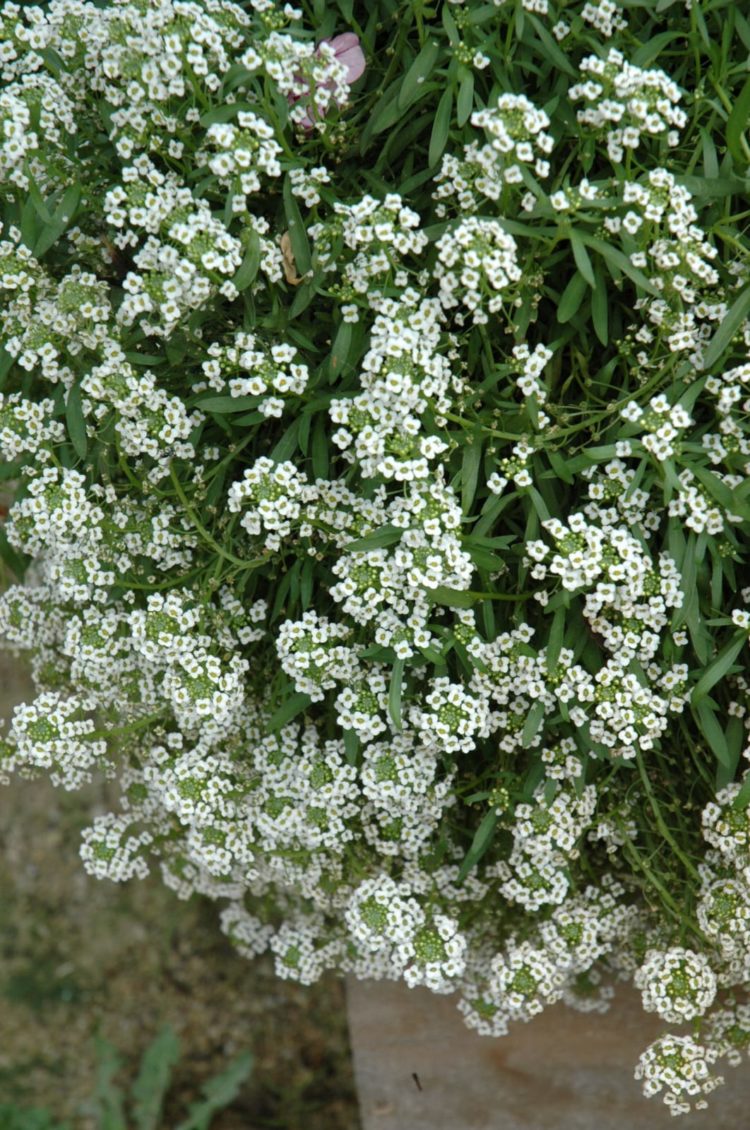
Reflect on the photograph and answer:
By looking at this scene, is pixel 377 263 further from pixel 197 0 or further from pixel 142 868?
pixel 142 868

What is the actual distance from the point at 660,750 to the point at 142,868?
1041 millimetres

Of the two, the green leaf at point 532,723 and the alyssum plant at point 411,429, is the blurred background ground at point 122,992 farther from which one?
the green leaf at point 532,723

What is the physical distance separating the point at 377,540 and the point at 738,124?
839mm

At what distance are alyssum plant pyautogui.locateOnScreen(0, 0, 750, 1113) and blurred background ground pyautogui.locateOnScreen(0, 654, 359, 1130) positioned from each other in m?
1.27

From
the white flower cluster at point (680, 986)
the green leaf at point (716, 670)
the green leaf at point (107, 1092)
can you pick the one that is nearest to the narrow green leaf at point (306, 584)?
the green leaf at point (716, 670)

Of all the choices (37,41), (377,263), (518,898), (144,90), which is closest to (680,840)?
(518,898)

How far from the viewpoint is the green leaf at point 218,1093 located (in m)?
3.02

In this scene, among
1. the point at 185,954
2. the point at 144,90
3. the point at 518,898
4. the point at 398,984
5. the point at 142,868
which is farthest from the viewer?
the point at 185,954

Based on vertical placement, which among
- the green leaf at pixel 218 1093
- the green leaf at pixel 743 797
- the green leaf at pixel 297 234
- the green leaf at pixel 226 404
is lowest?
the green leaf at pixel 218 1093

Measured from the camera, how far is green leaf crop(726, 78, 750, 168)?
1758 millimetres

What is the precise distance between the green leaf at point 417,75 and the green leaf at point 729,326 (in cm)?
59

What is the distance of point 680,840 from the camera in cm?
220

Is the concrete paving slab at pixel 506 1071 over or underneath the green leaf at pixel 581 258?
underneath

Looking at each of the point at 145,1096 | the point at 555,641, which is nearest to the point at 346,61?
the point at 555,641
